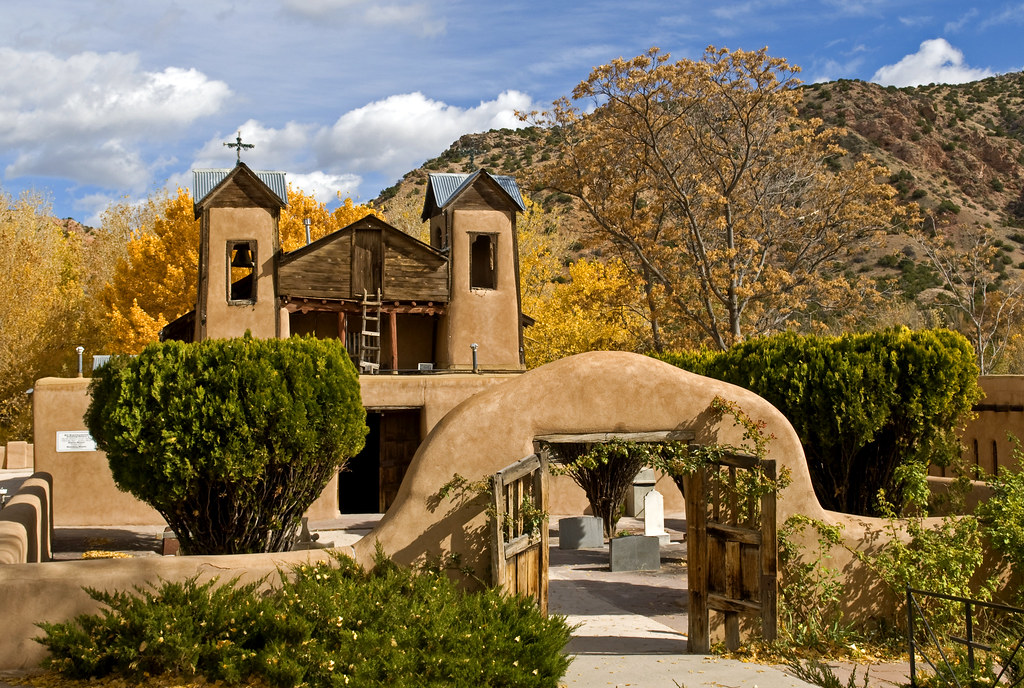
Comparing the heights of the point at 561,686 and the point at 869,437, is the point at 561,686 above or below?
below

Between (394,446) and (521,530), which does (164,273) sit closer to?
(394,446)

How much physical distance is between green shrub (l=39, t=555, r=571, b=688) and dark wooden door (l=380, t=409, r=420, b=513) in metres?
14.9

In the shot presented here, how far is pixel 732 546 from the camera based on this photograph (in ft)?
37.2

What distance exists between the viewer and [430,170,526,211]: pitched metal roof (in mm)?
29812

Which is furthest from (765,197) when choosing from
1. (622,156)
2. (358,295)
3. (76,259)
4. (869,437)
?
(76,259)

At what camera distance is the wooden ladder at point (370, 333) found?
28203mm

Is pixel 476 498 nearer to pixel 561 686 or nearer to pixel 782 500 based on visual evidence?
pixel 561 686

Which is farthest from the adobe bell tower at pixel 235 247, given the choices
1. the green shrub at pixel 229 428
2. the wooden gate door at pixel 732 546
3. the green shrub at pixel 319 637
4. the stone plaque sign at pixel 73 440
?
the wooden gate door at pixel 732 546

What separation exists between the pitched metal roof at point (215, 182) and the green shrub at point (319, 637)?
65.3ft

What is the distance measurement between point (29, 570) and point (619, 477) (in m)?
13.8

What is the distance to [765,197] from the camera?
3531 centimetres

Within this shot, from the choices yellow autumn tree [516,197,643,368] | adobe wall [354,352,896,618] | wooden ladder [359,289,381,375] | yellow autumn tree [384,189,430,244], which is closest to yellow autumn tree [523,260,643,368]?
yellow autumn tree [516,197,643,368]

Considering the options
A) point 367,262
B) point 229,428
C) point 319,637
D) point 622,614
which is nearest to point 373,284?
point 367,262

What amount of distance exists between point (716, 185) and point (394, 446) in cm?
1732
